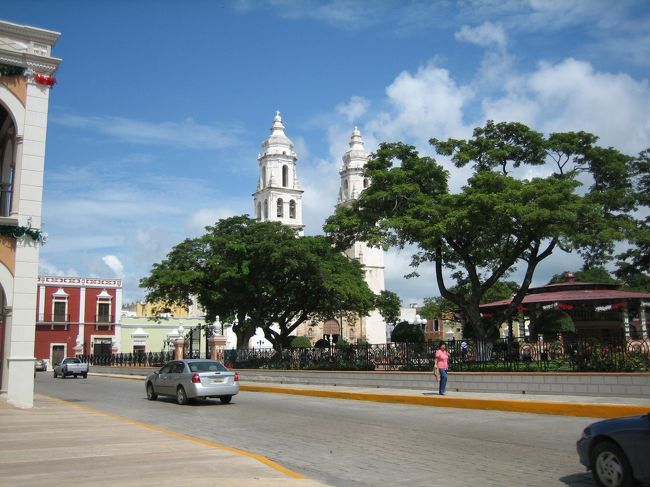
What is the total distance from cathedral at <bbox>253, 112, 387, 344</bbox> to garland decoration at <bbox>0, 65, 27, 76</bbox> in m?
72.1

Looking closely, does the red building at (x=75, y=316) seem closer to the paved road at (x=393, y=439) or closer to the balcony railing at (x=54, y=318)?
the balcony railing at (x=54, y=318)

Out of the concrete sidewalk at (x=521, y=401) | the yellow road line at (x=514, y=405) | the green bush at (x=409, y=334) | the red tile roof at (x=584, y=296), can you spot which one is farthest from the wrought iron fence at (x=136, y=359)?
the red tile roof at (x=584, y=296)

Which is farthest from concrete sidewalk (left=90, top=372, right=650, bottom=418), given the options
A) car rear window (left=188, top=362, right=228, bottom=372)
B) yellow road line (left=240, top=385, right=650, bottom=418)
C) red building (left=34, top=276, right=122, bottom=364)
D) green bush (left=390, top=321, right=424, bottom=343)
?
red building (left=34, top=276, right=122, bottom=364)

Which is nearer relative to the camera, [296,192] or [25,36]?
[25,36]

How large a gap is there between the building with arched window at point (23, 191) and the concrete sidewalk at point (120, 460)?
141 inches

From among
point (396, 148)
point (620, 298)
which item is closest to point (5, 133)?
point (396, 148)

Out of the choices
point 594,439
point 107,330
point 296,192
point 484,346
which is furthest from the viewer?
point 296,192

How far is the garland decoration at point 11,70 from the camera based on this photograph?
1659cm

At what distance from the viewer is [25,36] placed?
55.6ft

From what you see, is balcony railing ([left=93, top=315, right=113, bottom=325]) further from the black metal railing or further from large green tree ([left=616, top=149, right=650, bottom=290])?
large green tree ([left=616, top=149, right=650, bottom=290])

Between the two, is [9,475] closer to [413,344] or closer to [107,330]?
[413,344]

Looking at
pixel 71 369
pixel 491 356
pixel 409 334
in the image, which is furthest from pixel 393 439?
pixel 71 369

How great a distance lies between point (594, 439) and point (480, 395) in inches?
472

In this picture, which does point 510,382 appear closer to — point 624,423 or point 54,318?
point 624,423
